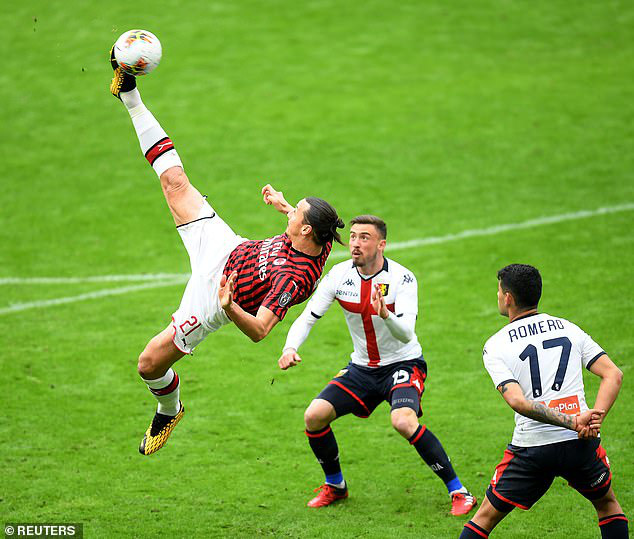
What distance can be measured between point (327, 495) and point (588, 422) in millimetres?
2987

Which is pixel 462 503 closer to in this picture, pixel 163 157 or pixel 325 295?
pixel 325 295

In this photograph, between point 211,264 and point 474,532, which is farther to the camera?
point 211,264

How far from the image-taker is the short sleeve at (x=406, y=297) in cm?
739

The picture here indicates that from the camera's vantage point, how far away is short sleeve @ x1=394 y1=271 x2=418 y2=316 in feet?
24.2

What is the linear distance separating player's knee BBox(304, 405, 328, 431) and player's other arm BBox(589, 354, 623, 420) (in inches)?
104

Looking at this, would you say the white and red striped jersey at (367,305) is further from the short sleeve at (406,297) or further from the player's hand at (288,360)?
the player's hand at (288,360)

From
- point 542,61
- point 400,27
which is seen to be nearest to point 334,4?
point 400,27

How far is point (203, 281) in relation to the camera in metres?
7.41

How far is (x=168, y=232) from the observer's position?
14953mm

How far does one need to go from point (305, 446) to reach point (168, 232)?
688cm

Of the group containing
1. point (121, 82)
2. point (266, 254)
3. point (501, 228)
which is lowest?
point (501, 228)

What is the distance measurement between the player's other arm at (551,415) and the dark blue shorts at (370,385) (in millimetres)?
1965

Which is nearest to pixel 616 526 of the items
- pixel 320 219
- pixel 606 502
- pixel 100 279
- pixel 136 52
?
pixel 606 502

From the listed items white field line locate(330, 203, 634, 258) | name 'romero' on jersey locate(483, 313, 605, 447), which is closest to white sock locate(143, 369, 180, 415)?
name 'romero' on jersey locate(483, 313, 605, 447)
